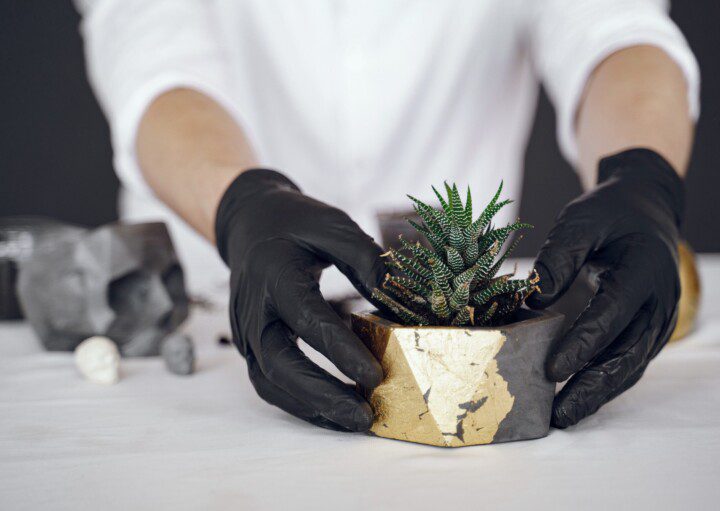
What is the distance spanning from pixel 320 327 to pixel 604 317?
351mm

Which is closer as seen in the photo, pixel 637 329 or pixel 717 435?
pixel 717 435

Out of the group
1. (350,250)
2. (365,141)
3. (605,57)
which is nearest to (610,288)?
(350,250)

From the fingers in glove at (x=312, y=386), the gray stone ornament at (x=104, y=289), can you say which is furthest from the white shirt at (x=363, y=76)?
the fingers in glove at (x=312, y=386)

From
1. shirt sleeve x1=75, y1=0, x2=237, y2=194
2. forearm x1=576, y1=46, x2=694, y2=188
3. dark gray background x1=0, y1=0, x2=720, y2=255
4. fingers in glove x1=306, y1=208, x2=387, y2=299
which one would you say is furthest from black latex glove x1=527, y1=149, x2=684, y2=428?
dark gray background x1=0, y1=0, x2=720, y2=255

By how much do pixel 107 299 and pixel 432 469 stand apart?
78cm

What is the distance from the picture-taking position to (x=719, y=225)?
3.47m

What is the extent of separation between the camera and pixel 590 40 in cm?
167

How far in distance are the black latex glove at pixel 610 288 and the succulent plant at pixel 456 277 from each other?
0.08m

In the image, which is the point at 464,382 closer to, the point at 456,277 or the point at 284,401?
the point at 456,277

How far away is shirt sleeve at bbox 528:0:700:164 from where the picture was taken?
160 centimetres

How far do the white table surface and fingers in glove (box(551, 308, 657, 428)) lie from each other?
3cm

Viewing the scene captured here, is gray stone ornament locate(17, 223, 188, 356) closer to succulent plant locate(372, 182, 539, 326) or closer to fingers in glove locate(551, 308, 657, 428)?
succulent plant locate(372, 182, 539, 326)

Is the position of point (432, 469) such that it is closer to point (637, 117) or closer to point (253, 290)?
point (253, 290)

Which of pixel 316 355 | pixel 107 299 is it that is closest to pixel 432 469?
pixel 316 355
